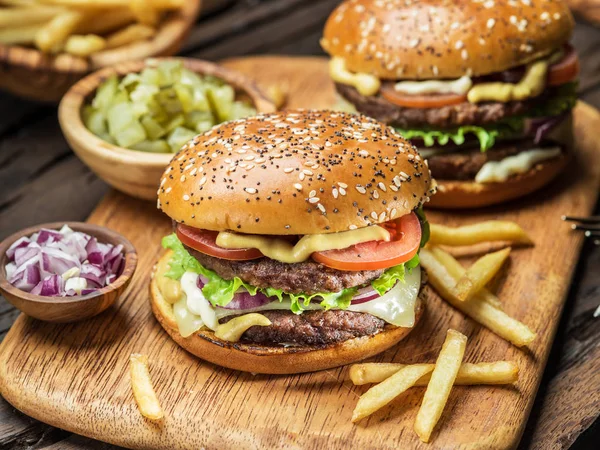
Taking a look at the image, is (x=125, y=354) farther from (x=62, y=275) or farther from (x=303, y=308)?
(x=303, y=308)

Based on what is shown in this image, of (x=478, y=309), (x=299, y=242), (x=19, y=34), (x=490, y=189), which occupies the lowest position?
(x=490, y=189)

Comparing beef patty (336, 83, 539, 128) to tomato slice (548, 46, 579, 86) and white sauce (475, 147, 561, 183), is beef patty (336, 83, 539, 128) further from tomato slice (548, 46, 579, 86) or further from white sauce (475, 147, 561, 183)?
white sauce (475, 147, 561, 183)

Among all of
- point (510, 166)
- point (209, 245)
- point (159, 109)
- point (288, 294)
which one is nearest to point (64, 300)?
point (209, 245)

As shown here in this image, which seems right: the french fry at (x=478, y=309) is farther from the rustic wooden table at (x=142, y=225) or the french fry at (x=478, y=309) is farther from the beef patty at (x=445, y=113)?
the beef patty at (x=445, y=113)

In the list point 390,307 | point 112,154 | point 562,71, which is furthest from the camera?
point 562,71

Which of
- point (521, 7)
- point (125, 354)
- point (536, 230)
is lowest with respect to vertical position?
point (536, 230)

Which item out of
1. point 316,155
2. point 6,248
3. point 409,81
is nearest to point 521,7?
point 409,81

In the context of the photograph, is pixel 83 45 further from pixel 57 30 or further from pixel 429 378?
pixel 429 378

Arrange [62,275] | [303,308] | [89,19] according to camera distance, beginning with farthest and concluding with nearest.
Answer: [89,19]
[62,275]
[303,308]

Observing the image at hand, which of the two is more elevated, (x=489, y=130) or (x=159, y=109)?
(x=159, y=109)
